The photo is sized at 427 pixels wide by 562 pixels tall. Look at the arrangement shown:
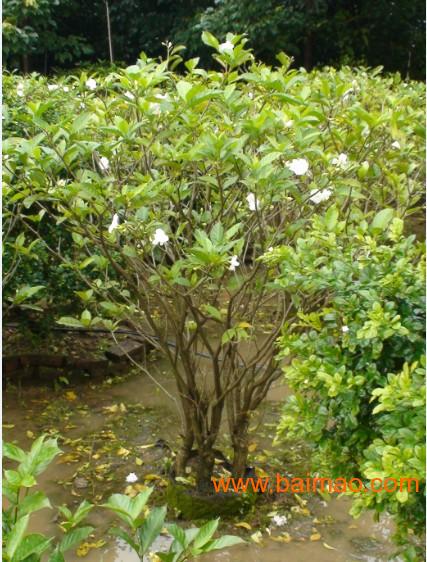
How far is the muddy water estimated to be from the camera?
109 inches

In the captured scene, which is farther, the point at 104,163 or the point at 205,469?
the point at 205,469

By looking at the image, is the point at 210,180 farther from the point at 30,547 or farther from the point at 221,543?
the point at 30,547

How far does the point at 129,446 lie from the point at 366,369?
6.85 feet

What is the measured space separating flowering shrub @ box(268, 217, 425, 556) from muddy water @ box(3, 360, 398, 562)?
78cm

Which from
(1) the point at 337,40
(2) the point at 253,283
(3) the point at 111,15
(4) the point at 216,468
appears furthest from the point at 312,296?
(3) the point at 111,15

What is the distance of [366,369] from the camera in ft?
5.92

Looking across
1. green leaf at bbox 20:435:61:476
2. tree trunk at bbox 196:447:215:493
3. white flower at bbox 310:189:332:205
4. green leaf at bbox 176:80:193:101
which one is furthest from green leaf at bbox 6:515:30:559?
tree trunk at bbox 196:447:215:493

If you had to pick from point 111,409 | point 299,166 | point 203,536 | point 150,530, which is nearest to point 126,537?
point 150,530

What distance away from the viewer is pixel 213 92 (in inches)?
90.9

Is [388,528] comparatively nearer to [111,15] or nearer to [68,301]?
[68,301]

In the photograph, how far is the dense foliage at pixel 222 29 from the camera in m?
9.89

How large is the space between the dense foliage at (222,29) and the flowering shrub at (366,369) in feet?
27.9

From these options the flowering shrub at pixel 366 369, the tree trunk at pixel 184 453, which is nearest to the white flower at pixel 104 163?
the flowering shrub at pixel 366 369

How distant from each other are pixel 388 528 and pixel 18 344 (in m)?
2.73
